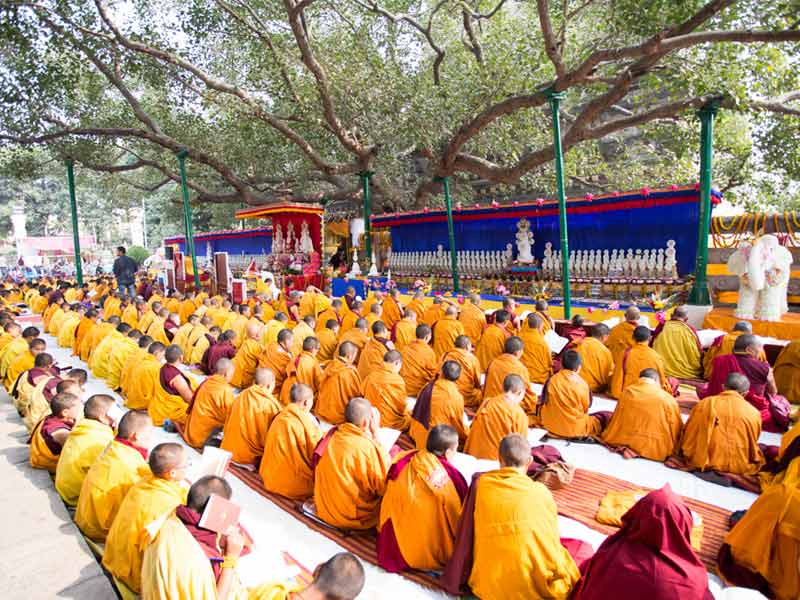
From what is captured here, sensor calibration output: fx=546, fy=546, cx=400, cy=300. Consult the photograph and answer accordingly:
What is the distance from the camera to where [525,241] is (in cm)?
1445

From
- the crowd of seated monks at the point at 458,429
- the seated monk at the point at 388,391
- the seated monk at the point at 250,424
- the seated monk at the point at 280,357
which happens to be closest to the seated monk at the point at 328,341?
the crowd of seated monks at the point at 458,429

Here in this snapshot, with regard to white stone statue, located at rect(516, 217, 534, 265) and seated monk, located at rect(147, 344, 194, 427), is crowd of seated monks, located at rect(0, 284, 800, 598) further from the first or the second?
white stone statue, located at rect(516, 217, 534, 265)

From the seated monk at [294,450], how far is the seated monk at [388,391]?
138cm

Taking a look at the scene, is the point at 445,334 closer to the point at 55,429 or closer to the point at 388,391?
the point at 388,391

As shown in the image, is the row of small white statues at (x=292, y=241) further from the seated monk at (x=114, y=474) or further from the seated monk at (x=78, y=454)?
the seated monk at (x=114, y=474)

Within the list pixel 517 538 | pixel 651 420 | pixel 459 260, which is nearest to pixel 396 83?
pixel 459 260

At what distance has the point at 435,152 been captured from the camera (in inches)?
623

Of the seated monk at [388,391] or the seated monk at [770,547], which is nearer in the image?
the seated monk at [770,547]

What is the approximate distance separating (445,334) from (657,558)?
5.98 m

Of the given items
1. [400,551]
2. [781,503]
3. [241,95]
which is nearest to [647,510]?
[781,503]

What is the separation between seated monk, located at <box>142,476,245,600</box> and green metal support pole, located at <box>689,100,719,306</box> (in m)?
9.21

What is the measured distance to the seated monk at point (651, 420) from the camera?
17.0ft

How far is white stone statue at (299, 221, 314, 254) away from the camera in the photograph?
2011 cm

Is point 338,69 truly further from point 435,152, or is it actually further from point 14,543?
point 14,543
